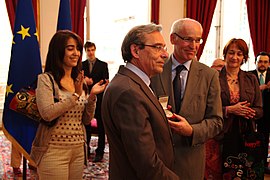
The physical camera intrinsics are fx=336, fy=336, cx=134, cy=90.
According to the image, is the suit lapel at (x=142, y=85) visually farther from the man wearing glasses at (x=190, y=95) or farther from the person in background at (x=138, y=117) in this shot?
the man wearing glasses at (x=190, y=95)

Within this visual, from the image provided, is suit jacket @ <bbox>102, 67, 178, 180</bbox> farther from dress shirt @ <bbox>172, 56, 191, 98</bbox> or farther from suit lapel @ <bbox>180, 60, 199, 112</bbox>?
dress shirt @ <bbox>172, 56, 191, 98</bbox>

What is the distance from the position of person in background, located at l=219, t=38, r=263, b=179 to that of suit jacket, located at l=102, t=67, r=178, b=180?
4.28ft

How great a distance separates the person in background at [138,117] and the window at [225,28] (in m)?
6.59

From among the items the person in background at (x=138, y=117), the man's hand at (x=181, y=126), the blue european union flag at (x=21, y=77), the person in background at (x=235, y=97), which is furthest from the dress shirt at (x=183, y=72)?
the blue european union flag at (x=21, y=77)

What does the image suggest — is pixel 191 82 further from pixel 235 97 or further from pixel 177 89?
pixel 235 97

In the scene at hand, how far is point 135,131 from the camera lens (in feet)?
4.55

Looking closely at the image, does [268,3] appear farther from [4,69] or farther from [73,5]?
[4,69]

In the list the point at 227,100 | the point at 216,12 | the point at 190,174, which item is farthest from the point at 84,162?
the point at 216,12

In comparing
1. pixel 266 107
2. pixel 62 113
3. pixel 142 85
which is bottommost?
pixel 266 107

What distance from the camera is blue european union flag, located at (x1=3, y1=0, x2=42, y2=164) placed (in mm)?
3119

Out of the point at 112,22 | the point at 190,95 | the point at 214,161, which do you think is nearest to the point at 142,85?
the point at 190,95

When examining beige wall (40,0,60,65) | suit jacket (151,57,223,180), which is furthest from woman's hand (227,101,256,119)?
beige wall (40,0,60,65)

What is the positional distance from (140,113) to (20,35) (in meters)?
2.24

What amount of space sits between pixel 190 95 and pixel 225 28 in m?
6.51
